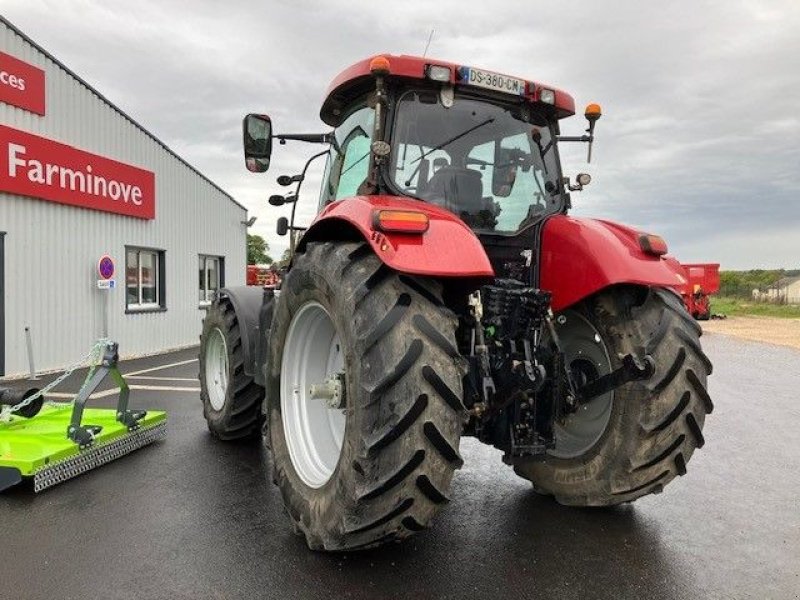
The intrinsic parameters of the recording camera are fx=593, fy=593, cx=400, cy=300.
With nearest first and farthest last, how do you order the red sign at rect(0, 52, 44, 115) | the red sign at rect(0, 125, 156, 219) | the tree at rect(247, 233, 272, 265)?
1. the red sign at rect(0, 52, 44, 115)
2. the red sign at rect(0, 125, 156, 219)
3. the tree at rect(247, 233, 272, 265)

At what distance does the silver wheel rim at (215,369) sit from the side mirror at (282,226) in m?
1.45

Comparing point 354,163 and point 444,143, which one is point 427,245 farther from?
point 354,163

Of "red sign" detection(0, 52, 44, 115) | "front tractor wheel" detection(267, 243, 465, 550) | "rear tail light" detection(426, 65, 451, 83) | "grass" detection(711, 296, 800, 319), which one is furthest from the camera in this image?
"grass" detection(711, 296, 800, 319)

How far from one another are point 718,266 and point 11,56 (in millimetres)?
23157

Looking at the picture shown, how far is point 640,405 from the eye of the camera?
3.14 meters

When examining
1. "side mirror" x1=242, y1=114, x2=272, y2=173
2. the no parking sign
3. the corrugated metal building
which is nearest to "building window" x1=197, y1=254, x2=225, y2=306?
the corrugated metal building

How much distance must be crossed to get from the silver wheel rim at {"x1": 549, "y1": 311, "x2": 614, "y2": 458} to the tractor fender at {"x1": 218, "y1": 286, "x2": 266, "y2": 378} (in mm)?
2466

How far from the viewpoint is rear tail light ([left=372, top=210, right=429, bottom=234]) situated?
256 cm

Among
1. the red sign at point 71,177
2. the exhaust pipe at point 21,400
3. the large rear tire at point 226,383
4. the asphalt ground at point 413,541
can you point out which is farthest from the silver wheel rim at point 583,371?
the red sign at point 71,177

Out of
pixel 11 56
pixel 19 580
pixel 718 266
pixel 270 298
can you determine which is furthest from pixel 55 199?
pixel 718 266

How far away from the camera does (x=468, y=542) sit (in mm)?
3217

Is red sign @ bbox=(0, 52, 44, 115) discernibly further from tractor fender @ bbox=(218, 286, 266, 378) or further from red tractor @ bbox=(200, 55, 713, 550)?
red tractor @ bbox=(200, 55, 713, 550)

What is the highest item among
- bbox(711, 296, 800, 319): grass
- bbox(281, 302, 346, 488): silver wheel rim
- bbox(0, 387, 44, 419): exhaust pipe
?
bbox(281, 302, 346, 488): silver wheel rim

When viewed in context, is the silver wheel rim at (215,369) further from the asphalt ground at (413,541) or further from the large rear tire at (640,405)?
the large rear tire at (640,405)
